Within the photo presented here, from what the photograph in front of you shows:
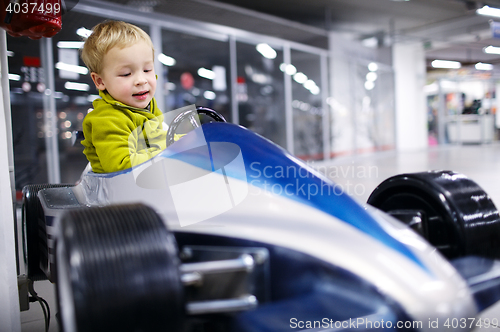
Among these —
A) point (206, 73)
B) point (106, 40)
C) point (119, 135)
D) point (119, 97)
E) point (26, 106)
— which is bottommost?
point (119, 135)

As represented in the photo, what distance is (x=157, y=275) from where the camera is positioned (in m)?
0.68

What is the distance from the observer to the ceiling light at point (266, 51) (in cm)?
698

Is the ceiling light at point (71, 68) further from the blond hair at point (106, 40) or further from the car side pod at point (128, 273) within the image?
the car side pod at point (128, 273)

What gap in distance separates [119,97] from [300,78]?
24.0ft

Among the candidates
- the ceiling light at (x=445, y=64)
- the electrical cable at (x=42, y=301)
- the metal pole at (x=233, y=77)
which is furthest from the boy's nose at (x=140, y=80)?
the ceiling light at (x=445, y=64)

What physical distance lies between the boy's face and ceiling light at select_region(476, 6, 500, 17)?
8092mm

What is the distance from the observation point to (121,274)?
0.67m

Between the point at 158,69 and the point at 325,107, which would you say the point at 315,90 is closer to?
the point at 325,107

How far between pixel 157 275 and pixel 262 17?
271 inches

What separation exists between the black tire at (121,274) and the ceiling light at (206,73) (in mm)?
7377

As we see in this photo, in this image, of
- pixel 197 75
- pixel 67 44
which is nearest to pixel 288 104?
pixel 197 75

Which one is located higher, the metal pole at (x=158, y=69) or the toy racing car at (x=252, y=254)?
the metal pole at (x=158, y=69)

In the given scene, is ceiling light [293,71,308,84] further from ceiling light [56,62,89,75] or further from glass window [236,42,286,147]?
ceiling light [56,62,89,75]

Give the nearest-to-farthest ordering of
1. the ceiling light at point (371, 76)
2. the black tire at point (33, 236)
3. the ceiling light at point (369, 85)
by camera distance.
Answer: the black tire at point (33, 236)
the ceiling light at point (369, 85)
the ceiling light at point (371, 76)
